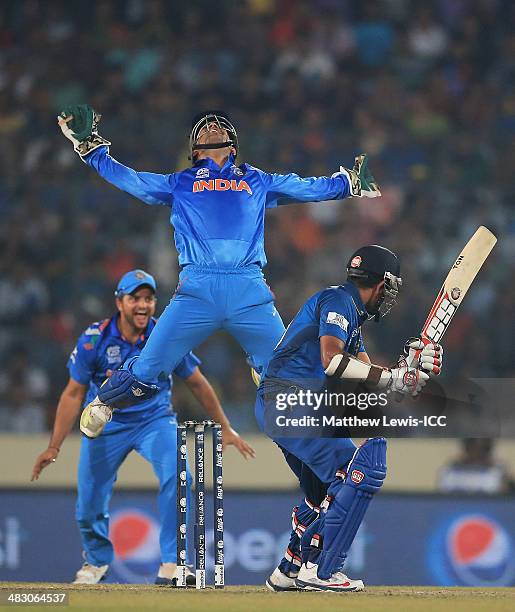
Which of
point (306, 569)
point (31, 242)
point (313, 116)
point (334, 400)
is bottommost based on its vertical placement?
point (306, 569)

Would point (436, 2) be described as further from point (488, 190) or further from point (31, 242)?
point (31, 242)

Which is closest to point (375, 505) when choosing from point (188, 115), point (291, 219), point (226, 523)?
point (226, 523)

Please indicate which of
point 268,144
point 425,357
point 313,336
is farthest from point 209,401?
point 268,144

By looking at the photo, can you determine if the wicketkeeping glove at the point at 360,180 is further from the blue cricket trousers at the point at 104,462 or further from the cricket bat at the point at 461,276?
the blue cricket trousers at the point at 104,462

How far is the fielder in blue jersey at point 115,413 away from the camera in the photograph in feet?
26.0

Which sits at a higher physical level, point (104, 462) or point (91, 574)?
point (104, 462)

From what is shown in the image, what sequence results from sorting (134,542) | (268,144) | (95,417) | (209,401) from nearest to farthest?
(95,417) → (209,401) → (134,542) → (268,144)

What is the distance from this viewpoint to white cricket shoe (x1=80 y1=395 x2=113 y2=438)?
6.99m

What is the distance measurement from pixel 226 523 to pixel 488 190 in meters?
3.98

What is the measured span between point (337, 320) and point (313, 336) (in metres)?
0.27

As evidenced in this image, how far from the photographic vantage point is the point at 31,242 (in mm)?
11531

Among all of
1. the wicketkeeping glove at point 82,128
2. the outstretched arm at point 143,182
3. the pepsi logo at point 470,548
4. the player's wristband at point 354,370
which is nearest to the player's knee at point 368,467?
the player's wristband at point 354,370

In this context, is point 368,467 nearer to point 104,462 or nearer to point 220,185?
point 220,185

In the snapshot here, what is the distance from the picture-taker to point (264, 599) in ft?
19.9
